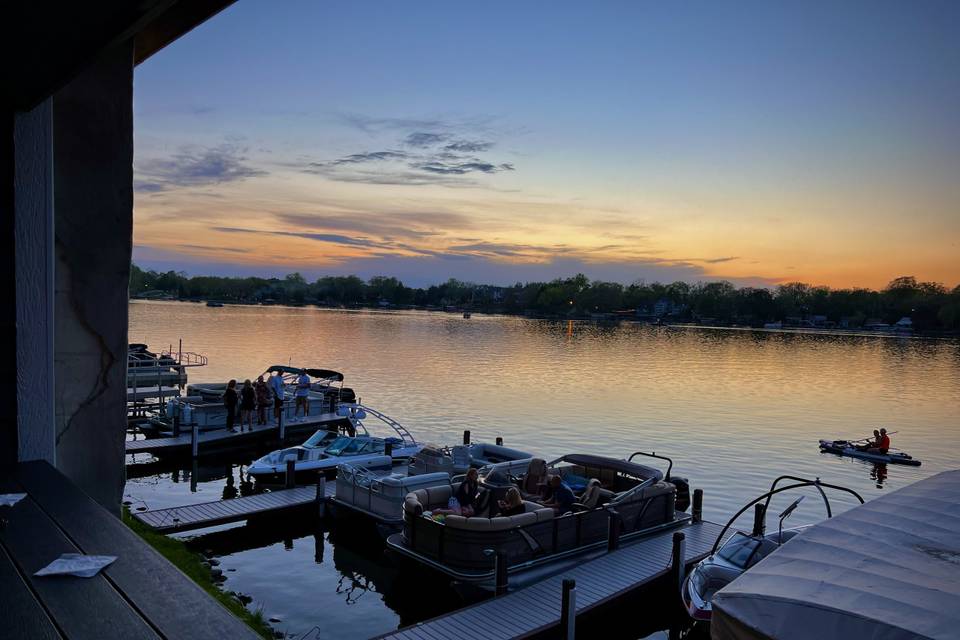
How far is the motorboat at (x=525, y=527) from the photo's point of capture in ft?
41.0

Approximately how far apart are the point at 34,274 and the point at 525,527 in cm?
1070

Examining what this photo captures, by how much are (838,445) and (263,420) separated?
26.3 metres

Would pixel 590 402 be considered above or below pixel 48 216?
below

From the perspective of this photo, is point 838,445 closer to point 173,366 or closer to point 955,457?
point 955,457

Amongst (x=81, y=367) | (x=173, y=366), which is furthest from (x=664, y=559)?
(x=173, y=366)

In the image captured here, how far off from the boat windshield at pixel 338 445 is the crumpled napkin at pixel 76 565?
2007 cm

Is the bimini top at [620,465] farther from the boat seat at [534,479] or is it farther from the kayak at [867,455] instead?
the kayak at [867,455]

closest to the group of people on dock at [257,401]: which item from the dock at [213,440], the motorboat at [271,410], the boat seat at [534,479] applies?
the motorboat at [271,410]

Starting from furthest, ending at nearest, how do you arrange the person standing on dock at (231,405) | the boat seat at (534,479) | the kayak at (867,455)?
the kayak at (867,455), the person standing on dock at (231,405), the boat seat at (534,479)

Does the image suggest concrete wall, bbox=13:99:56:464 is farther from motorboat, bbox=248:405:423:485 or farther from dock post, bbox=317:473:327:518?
motorboat, bbox=248:405:423:485

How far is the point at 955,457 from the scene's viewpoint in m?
33.1

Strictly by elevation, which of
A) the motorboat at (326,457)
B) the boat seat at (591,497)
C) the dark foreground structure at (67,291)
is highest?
the dark foreground structure at (67,291)

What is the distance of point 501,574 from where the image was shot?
11.9 m

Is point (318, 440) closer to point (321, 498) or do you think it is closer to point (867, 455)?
point (321, 498)
